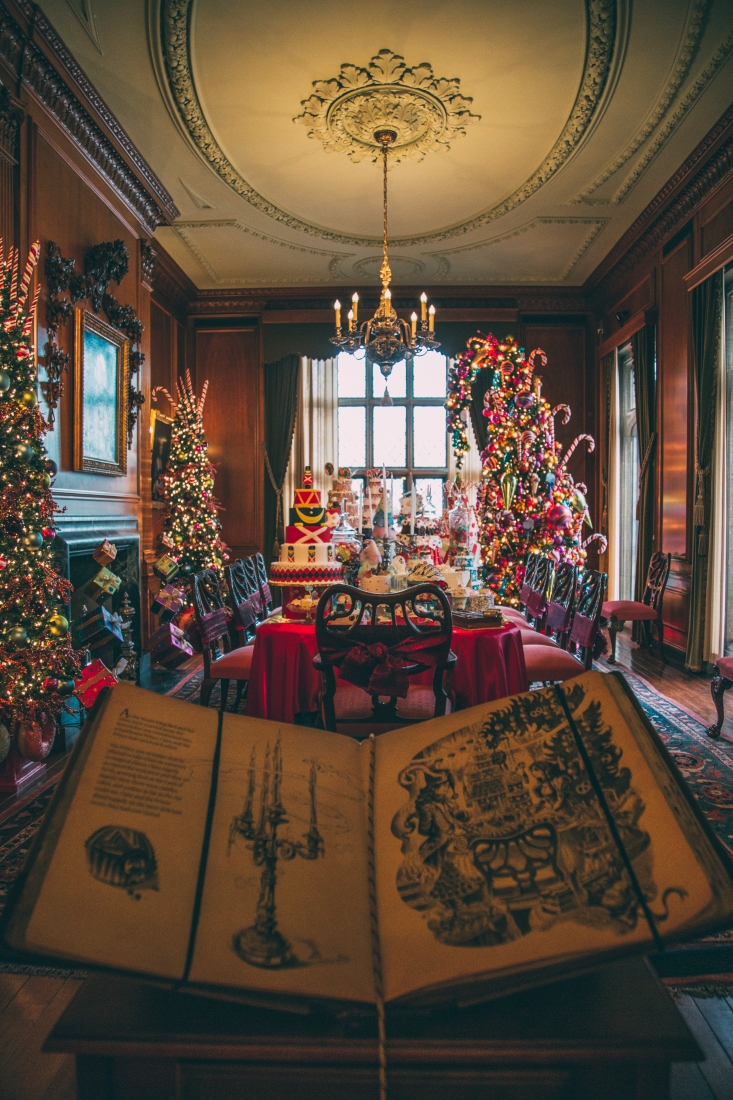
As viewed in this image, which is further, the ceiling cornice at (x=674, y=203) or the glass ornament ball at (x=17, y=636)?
the ceiling cornice at (x=674, y=203)

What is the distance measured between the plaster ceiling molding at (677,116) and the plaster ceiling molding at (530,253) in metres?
0.60

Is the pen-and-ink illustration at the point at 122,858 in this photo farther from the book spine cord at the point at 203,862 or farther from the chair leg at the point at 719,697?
the chair leg at the point at 719,697

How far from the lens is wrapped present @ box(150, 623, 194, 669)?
16.2 feet

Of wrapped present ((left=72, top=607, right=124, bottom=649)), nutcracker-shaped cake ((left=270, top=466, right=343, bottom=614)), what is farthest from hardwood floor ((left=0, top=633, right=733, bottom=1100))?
wrapped present ((left=72, top=607, right=124, bottom=649))

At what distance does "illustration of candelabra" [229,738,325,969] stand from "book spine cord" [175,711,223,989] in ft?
0.07

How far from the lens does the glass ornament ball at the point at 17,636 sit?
9.00 feet

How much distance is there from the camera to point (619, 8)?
3.37 meters

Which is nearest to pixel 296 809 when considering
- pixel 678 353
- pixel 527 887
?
pixel 527 887

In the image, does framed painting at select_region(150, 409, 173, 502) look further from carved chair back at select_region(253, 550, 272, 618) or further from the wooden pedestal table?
the wooden pedestal table

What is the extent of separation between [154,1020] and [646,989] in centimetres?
42

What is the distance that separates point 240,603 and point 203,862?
310cm

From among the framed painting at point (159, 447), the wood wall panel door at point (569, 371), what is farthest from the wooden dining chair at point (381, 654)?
the wood wall panel door at point (569, 371)

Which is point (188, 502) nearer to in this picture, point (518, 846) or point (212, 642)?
point (212, 642)

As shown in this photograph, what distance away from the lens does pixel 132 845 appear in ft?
1.70
